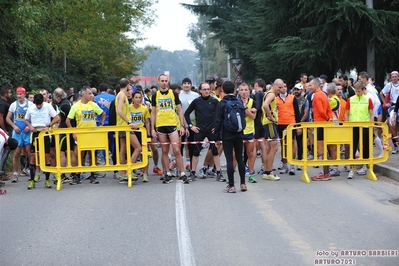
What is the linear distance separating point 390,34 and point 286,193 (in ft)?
55.2

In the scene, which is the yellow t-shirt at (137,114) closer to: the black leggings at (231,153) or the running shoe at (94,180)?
the running shoe at (94,180)

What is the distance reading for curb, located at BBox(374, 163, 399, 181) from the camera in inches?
554

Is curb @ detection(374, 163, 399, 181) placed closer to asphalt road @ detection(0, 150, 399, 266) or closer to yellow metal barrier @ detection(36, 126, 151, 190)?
asphalt road @ detection(0, 150, 399, 266)

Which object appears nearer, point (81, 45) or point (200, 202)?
point (200, 202)

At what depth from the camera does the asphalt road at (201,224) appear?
25.8 ft

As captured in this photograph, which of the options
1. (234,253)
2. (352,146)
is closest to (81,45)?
(352,146)

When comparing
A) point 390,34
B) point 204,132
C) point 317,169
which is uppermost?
point 390,34

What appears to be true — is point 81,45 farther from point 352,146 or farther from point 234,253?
point 234,253

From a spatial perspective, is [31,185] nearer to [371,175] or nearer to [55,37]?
[371,175]

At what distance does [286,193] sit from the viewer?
493 inches

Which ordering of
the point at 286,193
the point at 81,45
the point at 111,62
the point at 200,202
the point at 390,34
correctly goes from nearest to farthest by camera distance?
the point at 200,202 → the point at 286,193 → the point at 390,34 → the point at 81,45 → the point at 111,62

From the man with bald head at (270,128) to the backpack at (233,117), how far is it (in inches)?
83.8

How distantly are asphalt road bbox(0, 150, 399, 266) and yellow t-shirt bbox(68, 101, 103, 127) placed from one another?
1404mm

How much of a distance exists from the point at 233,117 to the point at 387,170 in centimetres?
417
